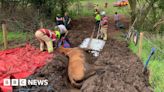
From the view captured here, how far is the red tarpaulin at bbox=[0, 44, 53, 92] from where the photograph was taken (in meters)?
10.5

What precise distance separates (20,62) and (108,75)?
121 inches

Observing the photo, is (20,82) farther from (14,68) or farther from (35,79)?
(14,68)

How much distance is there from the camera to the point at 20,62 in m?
11.7

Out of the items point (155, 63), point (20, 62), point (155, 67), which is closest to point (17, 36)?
point (20, 62)

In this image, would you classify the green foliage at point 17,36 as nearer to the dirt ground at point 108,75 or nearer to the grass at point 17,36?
the grass at point 17,36

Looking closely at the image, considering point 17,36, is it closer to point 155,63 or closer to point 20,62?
point 20,62

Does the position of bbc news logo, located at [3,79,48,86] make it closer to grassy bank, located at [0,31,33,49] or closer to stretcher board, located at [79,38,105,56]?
stretcher board, located at [79,38,105,56]

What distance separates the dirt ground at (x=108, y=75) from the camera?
9.69 metres

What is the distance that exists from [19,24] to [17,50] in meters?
5.02

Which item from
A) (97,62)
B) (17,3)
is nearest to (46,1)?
(17,3)

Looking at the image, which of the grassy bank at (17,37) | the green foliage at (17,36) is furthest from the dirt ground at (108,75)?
the green foliage at (17,36)

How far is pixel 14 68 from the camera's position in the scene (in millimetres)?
11023

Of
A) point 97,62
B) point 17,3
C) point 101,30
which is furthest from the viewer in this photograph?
point 17,3

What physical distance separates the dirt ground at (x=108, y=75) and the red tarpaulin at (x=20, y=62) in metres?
0.33
